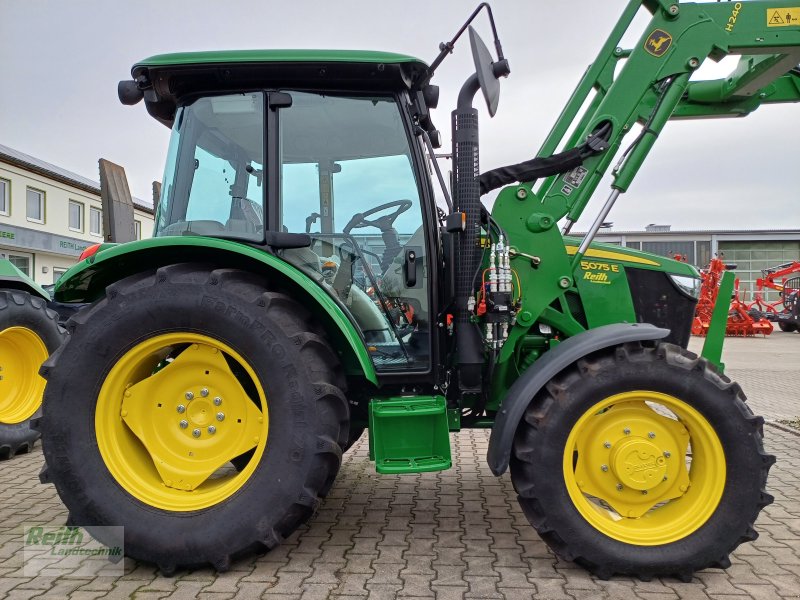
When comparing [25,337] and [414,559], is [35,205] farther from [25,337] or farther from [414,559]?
[414,559]

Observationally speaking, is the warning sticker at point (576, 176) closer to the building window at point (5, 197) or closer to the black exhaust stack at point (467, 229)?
the black exhaust stack at point (467, 229)

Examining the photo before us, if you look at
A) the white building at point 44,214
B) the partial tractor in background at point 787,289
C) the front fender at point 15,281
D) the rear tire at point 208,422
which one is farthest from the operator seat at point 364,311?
the white building at point 44,214

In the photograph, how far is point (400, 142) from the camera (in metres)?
3.27

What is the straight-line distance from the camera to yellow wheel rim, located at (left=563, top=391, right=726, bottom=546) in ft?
9.41

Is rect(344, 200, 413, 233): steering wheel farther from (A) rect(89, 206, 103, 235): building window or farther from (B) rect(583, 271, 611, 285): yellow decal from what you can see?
(A) rect(89, 206, 103, 235): building window

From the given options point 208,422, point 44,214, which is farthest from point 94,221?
point 208,422

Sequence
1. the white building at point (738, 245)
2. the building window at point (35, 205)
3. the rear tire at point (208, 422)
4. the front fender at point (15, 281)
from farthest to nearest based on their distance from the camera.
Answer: the white building at point (738, 245), the building window at point (35, 205), the front fender at point (15, 281), the rear tire at point (208, 422)

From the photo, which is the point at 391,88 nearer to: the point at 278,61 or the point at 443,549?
the point at 278,61

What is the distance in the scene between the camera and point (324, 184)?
3.31 meters

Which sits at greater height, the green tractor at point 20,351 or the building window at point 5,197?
the building window at point 5,197

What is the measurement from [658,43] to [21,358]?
17.3 ft

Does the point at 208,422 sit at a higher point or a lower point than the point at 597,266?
lower

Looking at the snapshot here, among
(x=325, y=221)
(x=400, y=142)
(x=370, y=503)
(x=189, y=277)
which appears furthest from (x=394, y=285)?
(x=370, y=503)

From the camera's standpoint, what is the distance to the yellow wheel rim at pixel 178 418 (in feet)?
9.77
